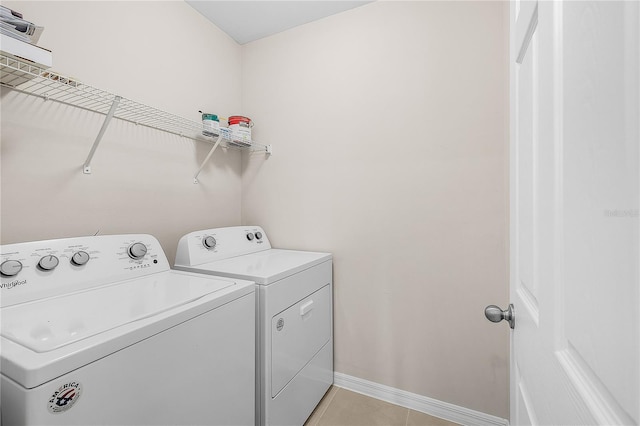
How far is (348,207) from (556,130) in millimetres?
1459

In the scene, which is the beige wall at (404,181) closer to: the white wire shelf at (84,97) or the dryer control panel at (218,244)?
the dryer control panel at (218,244)

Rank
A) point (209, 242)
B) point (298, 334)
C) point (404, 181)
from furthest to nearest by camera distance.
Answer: point (404, 181), point (209, 242), point (298, 334)

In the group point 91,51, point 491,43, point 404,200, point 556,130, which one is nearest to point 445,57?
point 491,43

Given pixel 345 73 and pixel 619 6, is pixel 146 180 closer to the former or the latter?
pixel 345 73

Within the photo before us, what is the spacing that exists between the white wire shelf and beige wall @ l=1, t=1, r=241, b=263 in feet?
0.14

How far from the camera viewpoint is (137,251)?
133 cm

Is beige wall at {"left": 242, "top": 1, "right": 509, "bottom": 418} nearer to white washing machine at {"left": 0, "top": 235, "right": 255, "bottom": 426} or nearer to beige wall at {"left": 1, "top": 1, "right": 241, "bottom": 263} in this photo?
beige wall at {"left": 1, "top": 1, "right": 241, "bottom": 263}

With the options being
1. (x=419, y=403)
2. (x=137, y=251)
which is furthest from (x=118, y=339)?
(x=419, y=403)

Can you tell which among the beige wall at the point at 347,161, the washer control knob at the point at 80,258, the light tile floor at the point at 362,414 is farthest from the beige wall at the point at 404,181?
the washer control knob at the point at 80,258

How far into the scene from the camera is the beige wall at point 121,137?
121cm

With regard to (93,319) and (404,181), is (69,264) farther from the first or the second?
(404,181)

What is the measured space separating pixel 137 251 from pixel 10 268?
1.36 ft

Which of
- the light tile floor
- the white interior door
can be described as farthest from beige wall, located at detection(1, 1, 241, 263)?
the white interior door

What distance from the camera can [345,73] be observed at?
6.40 ft
